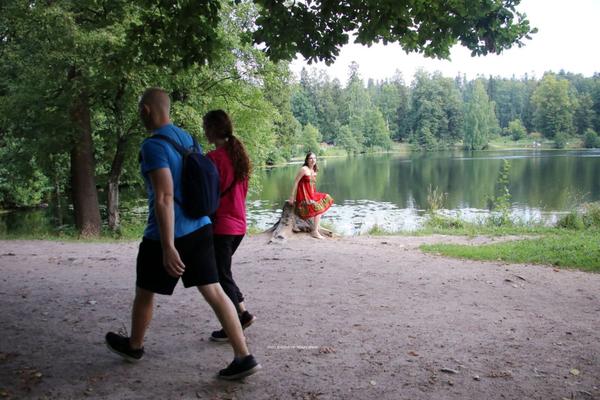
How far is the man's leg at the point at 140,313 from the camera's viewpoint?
3.41m

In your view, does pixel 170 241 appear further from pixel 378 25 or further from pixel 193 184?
pixel 378 25

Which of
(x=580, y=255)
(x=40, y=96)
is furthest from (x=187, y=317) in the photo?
(x=40, y=96)

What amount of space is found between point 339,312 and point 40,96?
11.7 meters

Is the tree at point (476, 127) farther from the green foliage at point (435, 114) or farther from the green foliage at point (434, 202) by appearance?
the green foliage at point (434, 202)

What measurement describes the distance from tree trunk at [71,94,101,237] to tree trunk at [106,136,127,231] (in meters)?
0.86

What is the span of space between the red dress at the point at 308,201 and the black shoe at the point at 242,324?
6134mm

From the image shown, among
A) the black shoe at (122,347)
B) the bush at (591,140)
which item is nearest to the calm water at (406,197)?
the black shoe at (122,347)

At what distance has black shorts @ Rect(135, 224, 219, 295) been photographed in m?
3.27

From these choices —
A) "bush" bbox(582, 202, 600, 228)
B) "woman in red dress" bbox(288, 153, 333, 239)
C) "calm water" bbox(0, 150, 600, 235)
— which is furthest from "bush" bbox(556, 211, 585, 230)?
"woman in red dress" bbox(288, 153, 333, 239)

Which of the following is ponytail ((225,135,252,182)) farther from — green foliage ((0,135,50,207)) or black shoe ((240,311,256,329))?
green foliage ((0,135,50,207))

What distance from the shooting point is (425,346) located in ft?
13.7

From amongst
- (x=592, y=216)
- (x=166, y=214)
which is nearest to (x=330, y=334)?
(x=166, y=214)

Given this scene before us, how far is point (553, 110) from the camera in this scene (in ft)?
325

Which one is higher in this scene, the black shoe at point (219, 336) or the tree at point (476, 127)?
the tree at point (476, 127)
